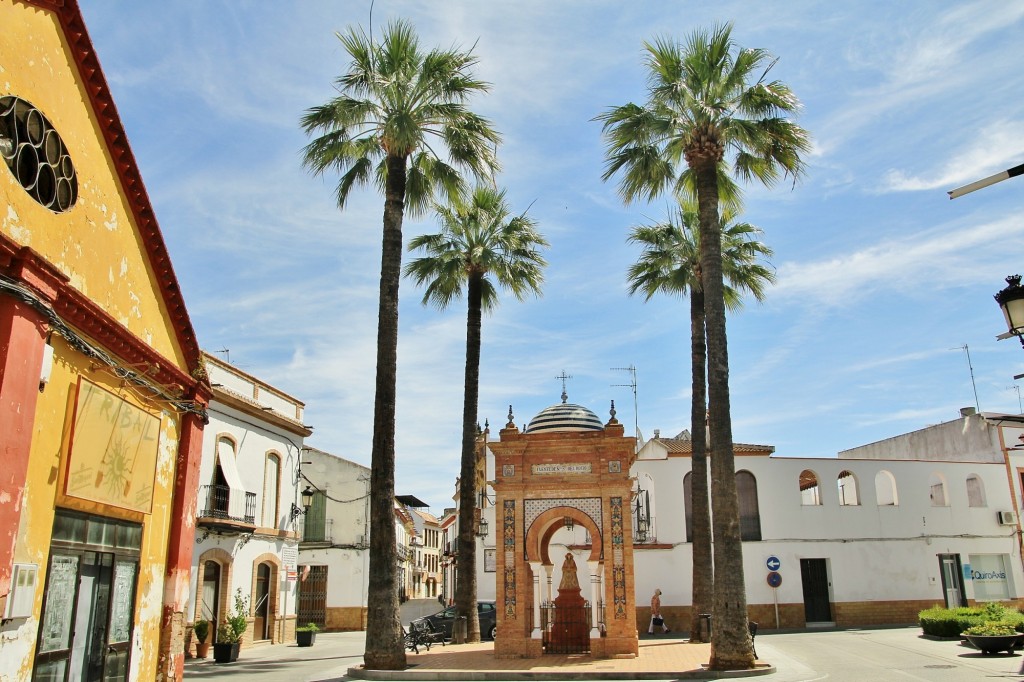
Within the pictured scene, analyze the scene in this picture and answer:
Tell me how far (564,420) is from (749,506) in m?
14.5

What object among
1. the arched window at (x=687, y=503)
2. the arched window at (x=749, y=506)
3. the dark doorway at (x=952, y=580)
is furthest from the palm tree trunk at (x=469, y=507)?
the dark doorway at (x=952, y=580)

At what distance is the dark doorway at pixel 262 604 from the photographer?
2683 cm

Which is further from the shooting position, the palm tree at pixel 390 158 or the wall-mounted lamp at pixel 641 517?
the wall-mounted lamp at pixel 641 517

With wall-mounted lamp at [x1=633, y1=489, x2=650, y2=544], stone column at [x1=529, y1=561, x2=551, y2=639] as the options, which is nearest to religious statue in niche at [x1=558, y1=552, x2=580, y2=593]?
stone column at [x1=529, y1=561, x2=551, y2=639]

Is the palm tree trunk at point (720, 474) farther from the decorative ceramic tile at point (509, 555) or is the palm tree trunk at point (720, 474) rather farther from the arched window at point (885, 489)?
the arched window at point (885, 489)

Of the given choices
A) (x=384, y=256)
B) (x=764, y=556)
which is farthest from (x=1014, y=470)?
(x=384, y=256)

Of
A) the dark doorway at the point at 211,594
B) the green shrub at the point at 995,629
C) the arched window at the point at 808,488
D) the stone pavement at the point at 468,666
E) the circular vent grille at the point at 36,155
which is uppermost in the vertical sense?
the circular vent grille at the point at 36,155

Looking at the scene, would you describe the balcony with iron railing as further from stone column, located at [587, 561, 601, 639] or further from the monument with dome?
stone column, located at [587, 561, 601, 639]

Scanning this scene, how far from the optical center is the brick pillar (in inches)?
469

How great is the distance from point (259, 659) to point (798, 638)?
16.5 meters

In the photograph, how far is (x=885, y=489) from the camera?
35.8 metres

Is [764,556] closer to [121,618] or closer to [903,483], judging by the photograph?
[903,483]

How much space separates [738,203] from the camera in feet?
78.0

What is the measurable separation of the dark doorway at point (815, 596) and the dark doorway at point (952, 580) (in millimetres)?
4951
